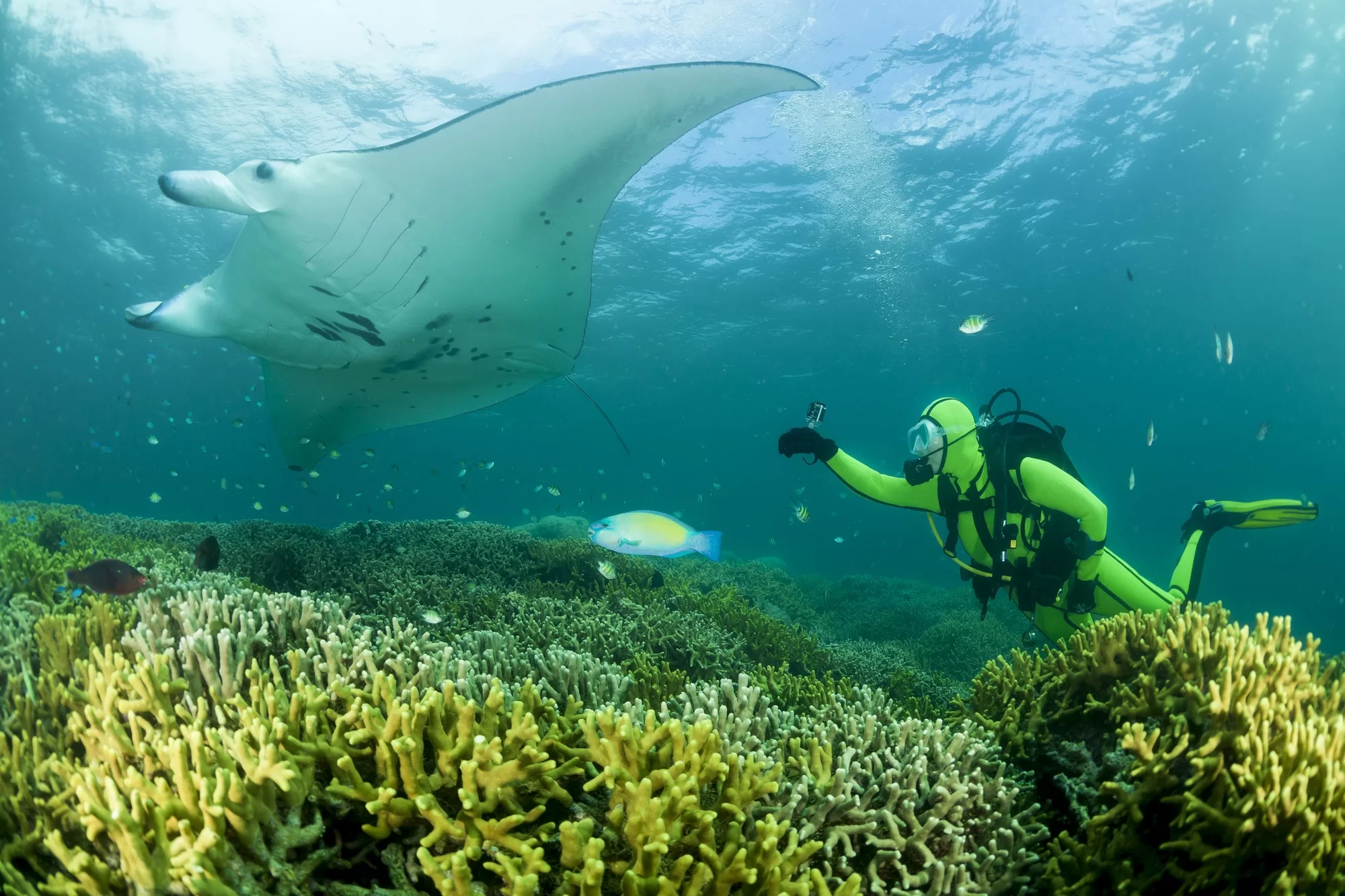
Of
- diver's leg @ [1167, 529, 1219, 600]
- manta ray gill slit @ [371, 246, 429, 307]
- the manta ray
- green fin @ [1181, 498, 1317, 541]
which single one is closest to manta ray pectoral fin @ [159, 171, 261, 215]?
the manta ray

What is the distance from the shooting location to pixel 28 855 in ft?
5.67

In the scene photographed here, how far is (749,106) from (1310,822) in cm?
1940

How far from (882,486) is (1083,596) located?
214cm

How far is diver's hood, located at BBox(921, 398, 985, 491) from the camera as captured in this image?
569 cm

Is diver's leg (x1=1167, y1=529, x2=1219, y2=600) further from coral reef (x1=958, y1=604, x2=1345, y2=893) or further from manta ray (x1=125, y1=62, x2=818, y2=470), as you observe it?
manta ray (x1=125, y1=62, x2=818, y2=470)

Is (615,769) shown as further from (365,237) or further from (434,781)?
(365,237)

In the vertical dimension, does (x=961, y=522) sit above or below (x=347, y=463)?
below

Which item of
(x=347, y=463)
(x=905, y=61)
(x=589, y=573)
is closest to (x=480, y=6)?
(x=905, y=61)

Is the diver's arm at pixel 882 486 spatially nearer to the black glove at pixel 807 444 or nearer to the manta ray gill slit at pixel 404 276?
the black glove at pixel 807 444

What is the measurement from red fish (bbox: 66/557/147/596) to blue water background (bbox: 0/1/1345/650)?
626 cm

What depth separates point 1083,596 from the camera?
5.69 metres

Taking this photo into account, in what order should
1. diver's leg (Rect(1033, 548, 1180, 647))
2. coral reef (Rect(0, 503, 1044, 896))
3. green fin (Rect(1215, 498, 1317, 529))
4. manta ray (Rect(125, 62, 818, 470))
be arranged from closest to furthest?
coral reef (Rect(0, 503, 1044, 896)) < manta ray (Rect(125, 62, 818, 470)) < diver's leg (Rect(1033, 548, 1180, 647)) < green fin (Rect(1215, 498, 1317, 529))

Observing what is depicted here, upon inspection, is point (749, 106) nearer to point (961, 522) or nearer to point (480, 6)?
point (480, 6)

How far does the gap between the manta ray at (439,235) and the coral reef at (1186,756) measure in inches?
150
